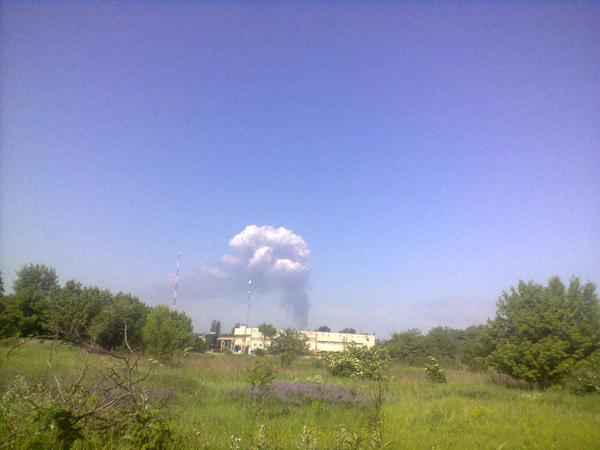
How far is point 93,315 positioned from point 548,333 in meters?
28.9

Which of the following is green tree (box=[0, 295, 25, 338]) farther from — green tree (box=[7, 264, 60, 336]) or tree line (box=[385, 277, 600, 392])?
tree line (box=[385, 277, 600, 392])

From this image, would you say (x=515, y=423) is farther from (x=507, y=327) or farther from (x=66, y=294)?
(x=66, y=294)

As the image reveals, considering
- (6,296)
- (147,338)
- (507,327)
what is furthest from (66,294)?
(507,327)

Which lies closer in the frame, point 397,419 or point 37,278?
point 397,419

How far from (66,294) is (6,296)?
4698 millimetres

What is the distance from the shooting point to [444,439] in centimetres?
664

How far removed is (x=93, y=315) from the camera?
27984 millimetres

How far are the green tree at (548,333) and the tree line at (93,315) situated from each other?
15411 mm

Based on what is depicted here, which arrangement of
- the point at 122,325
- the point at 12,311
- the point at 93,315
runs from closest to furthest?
the point at 122,325, the point at 12,311, the point at 93,315

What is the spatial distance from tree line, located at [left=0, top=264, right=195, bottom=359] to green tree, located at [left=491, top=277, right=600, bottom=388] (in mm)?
15411

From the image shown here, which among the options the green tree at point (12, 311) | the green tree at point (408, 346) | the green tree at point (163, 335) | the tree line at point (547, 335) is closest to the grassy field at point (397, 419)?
the tree line at point (547, 335)

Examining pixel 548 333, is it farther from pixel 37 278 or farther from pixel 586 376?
pixel 37 278

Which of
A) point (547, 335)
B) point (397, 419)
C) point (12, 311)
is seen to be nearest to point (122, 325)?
point (12, 311)

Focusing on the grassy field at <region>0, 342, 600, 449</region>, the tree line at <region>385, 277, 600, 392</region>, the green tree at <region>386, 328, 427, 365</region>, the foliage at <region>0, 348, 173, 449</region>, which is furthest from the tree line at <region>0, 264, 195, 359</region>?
the green tree at <region>386, 328, 427, 365</region>
